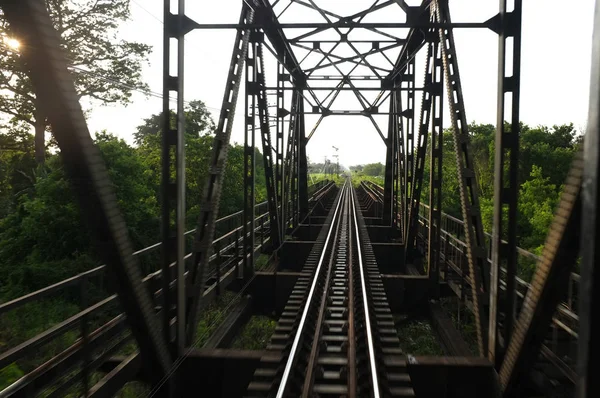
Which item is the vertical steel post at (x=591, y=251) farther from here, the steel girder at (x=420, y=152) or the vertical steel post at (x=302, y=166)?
the vertical steel post at (x=302, y=166)

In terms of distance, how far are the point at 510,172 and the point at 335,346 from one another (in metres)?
3.03

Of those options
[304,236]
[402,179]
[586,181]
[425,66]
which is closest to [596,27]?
[586,181]

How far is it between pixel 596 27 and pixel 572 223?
137 centimetres

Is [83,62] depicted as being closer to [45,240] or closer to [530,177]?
[45,240]

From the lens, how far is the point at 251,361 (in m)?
4.70

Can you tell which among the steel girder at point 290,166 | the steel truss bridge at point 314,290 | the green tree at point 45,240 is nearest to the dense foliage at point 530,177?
the steel girder at point 290,166

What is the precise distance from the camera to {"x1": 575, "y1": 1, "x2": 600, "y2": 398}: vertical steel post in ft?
5.31

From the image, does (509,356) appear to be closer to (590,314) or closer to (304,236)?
(590,314)

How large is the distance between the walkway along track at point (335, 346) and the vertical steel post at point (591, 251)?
237cm

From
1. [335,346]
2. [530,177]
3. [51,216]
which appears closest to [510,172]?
[335,346]

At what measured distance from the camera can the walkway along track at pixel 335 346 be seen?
4.04 meters

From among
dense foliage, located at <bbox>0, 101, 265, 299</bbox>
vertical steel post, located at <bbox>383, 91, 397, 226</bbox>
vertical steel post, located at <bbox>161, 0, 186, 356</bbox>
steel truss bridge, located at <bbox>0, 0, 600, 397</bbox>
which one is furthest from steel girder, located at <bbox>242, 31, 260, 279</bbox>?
vertical steel post, located at <bbox>383, 91, 397, 226</bbox>

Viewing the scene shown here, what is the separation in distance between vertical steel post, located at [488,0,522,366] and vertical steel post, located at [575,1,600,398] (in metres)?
2.88

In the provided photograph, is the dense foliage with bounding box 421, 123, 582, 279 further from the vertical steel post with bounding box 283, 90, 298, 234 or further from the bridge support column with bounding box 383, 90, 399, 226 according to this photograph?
the vertical steel post with bounding box 283, 90, 298, 234
